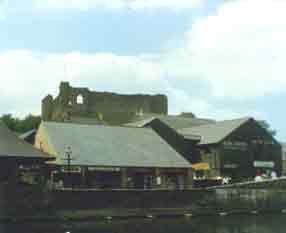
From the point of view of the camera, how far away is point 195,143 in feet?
246

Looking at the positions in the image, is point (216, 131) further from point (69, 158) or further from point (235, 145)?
point (69, 158)

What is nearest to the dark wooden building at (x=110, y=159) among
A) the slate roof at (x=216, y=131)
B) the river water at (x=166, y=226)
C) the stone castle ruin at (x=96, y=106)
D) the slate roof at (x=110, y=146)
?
the slate roof at (x=110, y=146)

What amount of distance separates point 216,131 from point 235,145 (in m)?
3.31

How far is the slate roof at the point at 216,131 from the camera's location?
2867 inches

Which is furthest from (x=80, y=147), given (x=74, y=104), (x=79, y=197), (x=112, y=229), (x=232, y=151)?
(x=74, y=104)

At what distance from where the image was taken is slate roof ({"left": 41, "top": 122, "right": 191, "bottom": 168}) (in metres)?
55.8

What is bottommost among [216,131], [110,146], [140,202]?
[140,202]

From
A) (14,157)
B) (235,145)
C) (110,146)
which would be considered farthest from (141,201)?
(235,145)

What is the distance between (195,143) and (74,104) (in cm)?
3114

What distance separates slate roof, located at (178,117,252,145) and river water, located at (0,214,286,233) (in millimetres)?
23106

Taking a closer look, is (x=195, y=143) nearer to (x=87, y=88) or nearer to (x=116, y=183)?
(x=116, y=183)

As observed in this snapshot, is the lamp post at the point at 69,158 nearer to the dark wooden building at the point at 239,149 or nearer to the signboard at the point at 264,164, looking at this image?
the dark wooden building at the point at 239,149

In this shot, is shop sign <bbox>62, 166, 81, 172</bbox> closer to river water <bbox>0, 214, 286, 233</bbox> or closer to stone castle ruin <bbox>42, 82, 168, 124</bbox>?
river water <bbox>0, 214, 286, 233</bbox>

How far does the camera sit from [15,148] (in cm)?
4953
